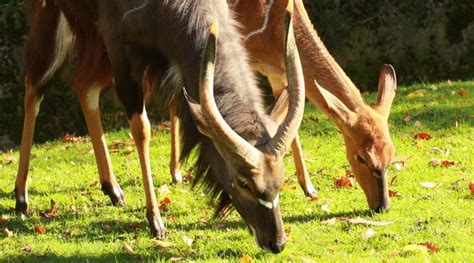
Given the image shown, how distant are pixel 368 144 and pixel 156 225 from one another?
171 cm

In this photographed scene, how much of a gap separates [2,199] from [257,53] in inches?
100.0

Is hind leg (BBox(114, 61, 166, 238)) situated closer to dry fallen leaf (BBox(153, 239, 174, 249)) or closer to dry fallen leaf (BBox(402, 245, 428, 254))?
dry fallen leaf (BBox(153, 239, 174, 249))

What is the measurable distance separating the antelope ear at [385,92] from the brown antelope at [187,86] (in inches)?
58.9

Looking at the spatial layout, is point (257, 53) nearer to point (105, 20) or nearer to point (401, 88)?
point (105, 20)

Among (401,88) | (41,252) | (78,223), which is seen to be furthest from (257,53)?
(401,88)

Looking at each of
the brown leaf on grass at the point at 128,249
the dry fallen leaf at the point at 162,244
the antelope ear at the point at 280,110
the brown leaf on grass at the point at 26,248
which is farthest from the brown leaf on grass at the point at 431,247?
the brown leaf on grass at the point at 26,248

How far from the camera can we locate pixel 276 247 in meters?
5.93

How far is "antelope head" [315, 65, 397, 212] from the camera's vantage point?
285 inches

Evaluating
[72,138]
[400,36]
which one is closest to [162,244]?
[72,138]

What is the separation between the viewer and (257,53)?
27.0ft

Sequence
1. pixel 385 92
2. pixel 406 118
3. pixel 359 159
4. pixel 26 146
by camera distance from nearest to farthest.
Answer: pixel 359 159
pixel 385 92
pixel 26 146
pixel 406 118

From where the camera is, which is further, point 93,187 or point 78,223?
point 93,187

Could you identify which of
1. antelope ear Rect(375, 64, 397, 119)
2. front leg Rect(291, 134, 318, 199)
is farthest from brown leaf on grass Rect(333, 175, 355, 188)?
antelope ear Rect(375, 64, 397, 119)

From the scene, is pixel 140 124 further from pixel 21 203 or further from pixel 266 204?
pixel 266 204
